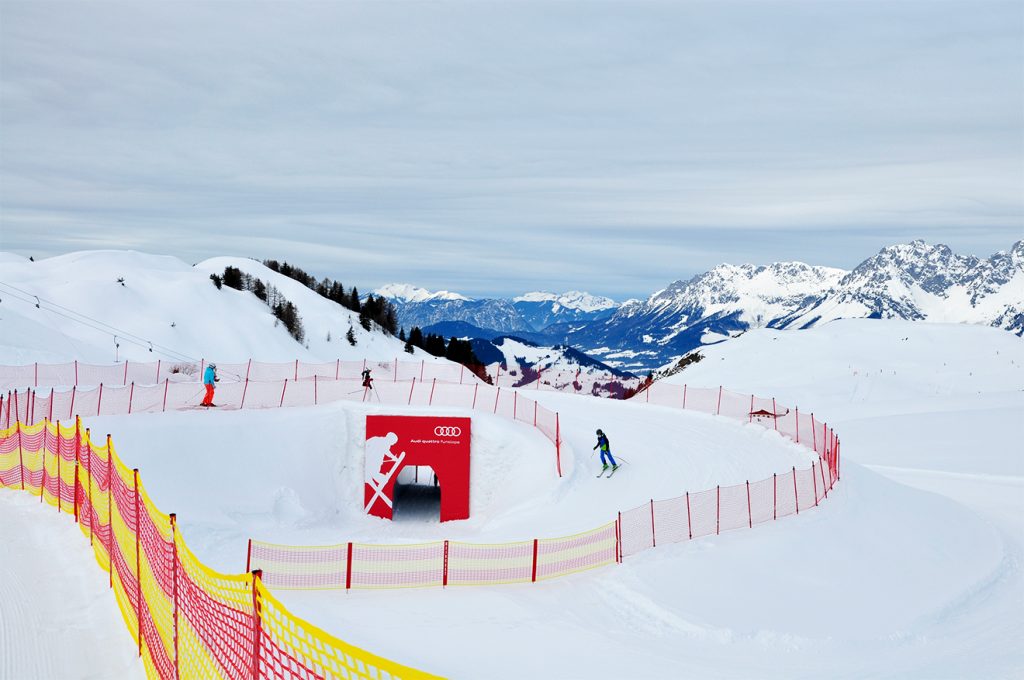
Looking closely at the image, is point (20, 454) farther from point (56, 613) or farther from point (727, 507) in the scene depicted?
point (727, 507)

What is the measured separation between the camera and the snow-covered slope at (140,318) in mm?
50312

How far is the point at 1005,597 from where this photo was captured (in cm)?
1838

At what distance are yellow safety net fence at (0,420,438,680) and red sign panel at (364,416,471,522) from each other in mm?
18667

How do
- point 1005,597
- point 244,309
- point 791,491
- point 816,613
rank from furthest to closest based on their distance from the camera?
point 244,309 → point 791,491 → point 1005,597 → point 816,613

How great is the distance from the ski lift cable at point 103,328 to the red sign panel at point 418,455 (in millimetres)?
36567

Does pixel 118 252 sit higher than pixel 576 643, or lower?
higher

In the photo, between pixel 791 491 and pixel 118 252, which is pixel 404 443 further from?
pixel 118 252

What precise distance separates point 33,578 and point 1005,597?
2120cm

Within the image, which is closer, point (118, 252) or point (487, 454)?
point (487, 454)

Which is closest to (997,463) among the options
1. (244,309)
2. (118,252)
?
(244,309)

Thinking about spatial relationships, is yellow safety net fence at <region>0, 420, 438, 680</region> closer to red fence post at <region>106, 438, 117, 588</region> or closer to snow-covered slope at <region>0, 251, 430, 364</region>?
red fence post at <region>106, 438, 117, 588</region>

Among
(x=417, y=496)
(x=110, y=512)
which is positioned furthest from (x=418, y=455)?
(x=110, y=512)

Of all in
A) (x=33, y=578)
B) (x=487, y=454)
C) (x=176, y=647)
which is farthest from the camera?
(x=487, y=454)

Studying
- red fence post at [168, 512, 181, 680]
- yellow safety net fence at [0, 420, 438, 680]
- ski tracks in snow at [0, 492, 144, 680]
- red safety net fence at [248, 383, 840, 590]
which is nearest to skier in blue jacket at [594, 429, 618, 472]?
red safety net fence at [248, 383, 840, 590]
